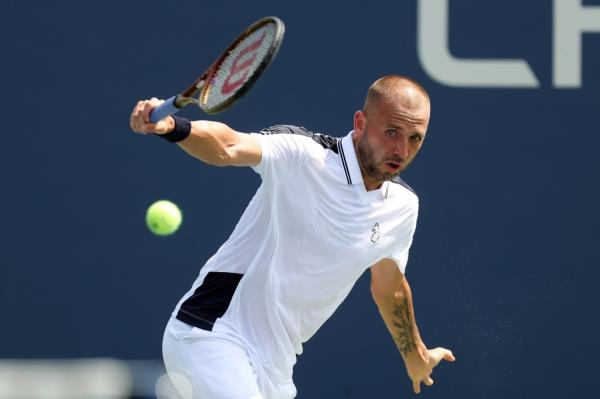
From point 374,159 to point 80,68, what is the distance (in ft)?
7.26

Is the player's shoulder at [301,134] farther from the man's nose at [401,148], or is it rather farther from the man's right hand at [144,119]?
the man's right hand at [144,119]

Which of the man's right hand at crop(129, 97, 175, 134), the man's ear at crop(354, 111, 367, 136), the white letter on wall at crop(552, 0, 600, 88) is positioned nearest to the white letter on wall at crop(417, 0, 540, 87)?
the white letter on wall at crop(552, 0, 600, 88)

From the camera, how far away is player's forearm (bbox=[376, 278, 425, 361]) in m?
5.14

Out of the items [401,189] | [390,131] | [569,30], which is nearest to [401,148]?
[390,131]

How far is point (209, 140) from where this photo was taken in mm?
4051

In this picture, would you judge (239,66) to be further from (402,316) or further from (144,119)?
(402,316)

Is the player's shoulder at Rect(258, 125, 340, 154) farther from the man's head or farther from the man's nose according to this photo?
the man's nose

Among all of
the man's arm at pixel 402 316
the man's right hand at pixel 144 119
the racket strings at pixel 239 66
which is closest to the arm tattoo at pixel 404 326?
the man's arm at pixel 402 316

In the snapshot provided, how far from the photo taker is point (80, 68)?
6.41m

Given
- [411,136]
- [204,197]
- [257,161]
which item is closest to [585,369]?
[204,197]

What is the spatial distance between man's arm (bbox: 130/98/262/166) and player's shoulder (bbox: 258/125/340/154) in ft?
0.66

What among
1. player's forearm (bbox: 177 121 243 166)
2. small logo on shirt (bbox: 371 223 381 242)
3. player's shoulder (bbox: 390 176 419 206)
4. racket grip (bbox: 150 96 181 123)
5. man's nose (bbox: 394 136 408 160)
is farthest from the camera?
player's shoulder (bbox: 390 176 419 206)

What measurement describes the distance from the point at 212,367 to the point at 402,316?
3.22 feet

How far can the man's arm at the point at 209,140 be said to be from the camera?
3799 mm
